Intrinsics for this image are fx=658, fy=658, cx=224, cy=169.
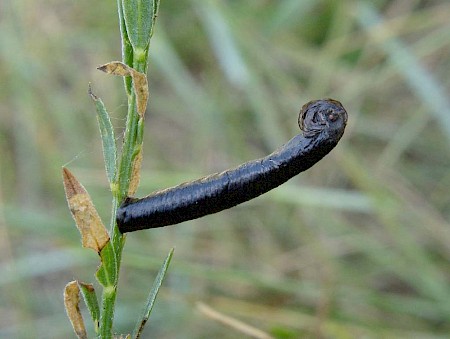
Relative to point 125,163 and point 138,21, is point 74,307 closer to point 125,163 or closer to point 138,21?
point 125,163

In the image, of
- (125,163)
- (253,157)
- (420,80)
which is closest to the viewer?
(125,163)

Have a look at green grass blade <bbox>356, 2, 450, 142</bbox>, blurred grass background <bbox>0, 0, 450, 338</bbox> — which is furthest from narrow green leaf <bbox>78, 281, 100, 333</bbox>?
green grass blade <bbox>356, 2, 450, 142</bbox>

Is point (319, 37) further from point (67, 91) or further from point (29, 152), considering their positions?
point (29, 152)

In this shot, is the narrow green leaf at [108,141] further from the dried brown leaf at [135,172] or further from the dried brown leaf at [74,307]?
the dried brown leaf at [74,307]

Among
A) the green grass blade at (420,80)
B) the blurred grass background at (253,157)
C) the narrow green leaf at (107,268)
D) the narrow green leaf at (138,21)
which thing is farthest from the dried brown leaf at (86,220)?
the green grass blade at (420,80)

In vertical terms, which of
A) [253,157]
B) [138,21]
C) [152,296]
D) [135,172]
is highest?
[253,157]

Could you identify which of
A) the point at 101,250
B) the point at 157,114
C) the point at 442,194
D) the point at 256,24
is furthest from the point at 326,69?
the point at 101,250

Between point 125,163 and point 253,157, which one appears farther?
point 253,157

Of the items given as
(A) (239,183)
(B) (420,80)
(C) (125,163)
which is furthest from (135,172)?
(B) (420,80)
